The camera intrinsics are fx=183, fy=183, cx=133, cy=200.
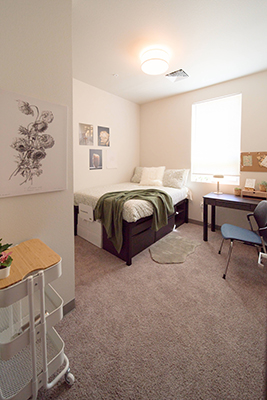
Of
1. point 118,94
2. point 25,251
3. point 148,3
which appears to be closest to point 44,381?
point 25,251

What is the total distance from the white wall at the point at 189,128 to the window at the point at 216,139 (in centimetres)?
12

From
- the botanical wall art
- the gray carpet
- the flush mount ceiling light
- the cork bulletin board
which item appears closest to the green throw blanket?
the gray carpet

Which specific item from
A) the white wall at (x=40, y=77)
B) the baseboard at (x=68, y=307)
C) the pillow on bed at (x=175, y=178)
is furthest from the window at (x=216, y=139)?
the baseboard at (x=68, y=307)

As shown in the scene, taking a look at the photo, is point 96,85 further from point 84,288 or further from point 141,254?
point 84,288

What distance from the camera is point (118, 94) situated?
12.7ft

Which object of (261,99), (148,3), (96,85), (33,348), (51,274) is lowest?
(33,348)

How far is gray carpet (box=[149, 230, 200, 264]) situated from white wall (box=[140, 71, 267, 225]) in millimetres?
996

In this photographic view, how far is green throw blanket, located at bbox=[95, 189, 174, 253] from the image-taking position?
238 cm

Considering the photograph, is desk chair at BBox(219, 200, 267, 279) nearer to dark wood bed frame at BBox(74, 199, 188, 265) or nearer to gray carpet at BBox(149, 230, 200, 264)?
gray carpet at BBox(149, 230, 200, 264)

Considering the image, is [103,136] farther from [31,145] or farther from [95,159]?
[31,145]

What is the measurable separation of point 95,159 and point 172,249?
2.27 meters

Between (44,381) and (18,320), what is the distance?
1.39ft

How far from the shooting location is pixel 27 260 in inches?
40.7

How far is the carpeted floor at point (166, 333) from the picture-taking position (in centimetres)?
108
